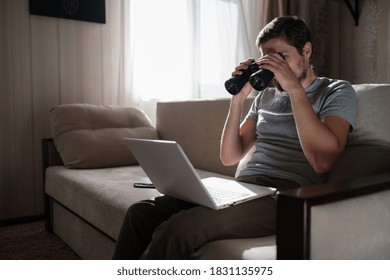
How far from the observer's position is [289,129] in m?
1.30

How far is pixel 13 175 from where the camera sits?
2.51 metres

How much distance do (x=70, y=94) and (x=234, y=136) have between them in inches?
60.9

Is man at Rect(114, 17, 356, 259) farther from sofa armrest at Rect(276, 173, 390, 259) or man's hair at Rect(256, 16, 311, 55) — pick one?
sofa armrest at Rect(276, 173, 390, 259)

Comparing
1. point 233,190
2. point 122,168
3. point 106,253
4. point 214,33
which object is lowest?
point 106,253

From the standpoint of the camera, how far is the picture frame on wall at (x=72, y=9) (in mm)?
2466

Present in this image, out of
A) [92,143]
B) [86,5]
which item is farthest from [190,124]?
[86,5]

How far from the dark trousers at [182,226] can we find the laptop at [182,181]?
2 cm

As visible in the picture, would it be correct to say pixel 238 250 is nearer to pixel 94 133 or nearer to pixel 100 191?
pixel 100 191

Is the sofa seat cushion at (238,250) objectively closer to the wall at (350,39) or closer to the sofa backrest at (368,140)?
the sofa backrest at (368,140)

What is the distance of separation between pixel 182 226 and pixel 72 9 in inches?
80.6

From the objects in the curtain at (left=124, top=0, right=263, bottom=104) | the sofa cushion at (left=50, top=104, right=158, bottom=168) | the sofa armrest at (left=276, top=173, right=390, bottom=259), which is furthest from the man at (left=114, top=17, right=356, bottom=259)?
the curtain at (left=124, top=0, right=263, bottom=104)

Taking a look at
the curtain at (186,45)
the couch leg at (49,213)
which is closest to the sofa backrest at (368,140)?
the couch leg at (49,213)

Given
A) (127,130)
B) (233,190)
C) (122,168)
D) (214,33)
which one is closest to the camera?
(233,190)
